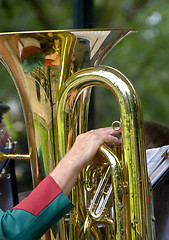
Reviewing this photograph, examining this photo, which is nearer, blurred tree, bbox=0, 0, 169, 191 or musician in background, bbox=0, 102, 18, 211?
musician in background, bbox=0, 102, 18, 211

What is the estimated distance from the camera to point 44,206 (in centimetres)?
86

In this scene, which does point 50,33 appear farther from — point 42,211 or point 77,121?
point 42,211

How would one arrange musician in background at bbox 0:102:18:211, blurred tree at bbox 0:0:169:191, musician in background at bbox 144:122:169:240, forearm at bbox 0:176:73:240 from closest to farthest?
forearm at bbox 0:176:73:240 < musician in background at bbox 144:122:169:240 < musician in background at bbox 0:102:18:211 < blurred tree at bbox 0:0:169:191

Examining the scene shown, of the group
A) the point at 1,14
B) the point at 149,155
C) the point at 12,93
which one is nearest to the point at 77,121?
the point at 149,155

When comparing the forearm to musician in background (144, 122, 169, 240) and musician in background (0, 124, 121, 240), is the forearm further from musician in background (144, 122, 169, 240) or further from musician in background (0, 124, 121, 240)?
musician in background (144, 122, 169, 240)

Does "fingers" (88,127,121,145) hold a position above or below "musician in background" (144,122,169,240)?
above

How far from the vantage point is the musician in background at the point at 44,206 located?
0.85 meters

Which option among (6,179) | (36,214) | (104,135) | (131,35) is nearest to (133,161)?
(104,135)

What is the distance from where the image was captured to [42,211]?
854 millimetres

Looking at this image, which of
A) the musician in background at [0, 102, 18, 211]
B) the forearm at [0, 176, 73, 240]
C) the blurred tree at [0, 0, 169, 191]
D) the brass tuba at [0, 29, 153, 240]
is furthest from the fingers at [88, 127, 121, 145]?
the blurred tree at [0, 0, 169, 191]

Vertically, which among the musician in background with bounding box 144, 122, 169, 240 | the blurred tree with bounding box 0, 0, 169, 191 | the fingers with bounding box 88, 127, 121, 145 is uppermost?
the blurred tree with bounding box 0, 0, 169, 191

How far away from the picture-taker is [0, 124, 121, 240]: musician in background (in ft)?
2.77

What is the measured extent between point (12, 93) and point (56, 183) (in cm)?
145

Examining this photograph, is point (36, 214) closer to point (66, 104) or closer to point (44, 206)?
point (44, 206)
